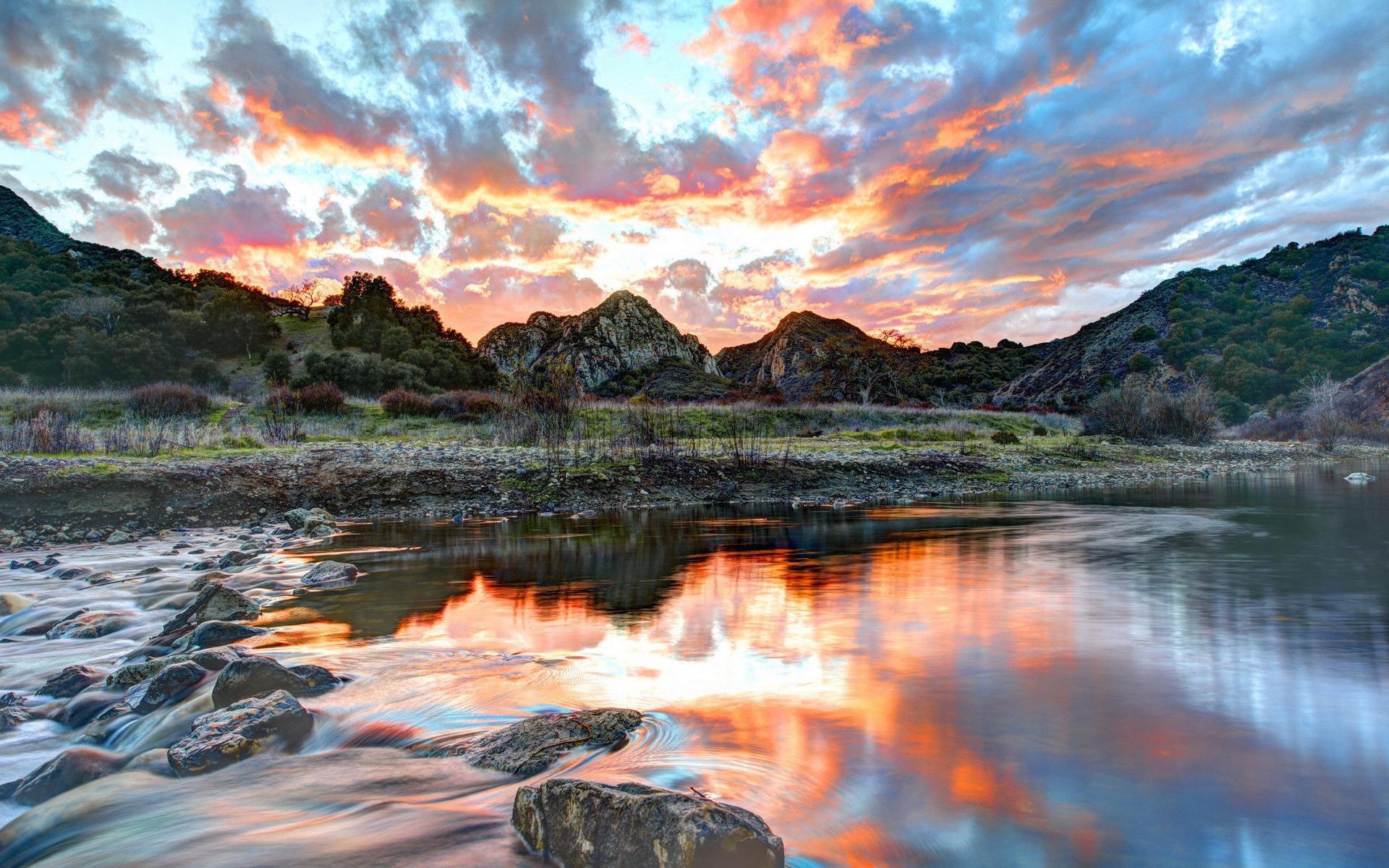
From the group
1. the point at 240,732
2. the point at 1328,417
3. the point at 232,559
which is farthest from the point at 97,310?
the point at 1328,417

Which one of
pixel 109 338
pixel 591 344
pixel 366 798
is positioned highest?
pixel 591 344

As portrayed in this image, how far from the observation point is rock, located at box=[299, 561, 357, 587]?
855 centimetres

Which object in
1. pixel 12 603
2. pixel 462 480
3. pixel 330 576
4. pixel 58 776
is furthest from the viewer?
pixel 462 480

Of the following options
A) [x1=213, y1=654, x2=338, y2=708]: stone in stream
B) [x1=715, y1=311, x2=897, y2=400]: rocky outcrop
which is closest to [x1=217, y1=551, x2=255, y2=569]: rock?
[x1=213, y1=654, x2=338, y2=708]: stone in stream

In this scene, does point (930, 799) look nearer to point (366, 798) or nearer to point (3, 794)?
point (366, 798)

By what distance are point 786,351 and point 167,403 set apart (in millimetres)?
111353

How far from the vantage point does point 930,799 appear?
10.9ft

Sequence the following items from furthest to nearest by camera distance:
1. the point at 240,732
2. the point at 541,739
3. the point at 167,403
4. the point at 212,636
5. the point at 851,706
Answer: the point at 167,403, the point at 212,636, the point at 851,706, the point at 240,732, the point at 541,739

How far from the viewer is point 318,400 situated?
113 feet

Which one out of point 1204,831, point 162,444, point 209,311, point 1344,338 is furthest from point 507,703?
point 1344,338

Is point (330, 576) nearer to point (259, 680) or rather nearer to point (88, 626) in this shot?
point (88, 626)

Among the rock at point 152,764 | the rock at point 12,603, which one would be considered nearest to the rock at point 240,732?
the rock at point 152,764

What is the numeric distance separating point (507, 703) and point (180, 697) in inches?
82.8

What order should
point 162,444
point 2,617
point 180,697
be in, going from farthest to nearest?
point 162,444 → point 2,617 → point 180,697
